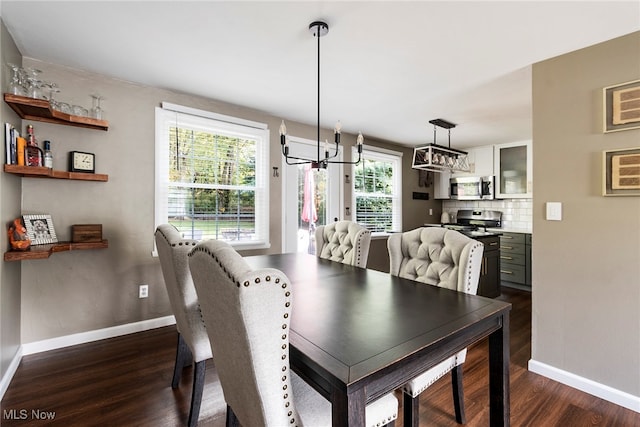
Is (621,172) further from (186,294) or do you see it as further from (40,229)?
(40,229)

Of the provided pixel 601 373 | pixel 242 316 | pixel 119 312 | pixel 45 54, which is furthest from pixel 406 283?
pixel 45 54

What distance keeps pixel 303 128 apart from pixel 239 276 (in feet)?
11.2

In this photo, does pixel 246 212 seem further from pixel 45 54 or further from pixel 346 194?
pixel 45 54

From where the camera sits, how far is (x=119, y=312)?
9.05ft

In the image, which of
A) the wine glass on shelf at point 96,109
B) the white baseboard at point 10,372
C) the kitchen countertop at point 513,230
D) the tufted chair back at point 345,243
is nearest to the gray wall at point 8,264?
the white baseboard at point 10,372

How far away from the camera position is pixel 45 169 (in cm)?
Result: 217

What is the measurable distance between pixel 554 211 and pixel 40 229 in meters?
3.83

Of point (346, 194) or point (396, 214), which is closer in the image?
point (346, 194)

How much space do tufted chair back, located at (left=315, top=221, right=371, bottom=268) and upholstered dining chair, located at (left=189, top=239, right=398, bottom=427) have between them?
1419 millimetres

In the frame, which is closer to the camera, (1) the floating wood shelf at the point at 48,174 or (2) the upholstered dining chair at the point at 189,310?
(2) the upholstered dining chair at the point at 189,310

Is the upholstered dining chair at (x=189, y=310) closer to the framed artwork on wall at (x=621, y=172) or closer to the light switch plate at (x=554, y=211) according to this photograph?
the light switch plate at (x=554, y=211)

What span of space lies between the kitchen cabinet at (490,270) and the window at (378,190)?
1556 mm

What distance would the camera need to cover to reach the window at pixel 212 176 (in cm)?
299

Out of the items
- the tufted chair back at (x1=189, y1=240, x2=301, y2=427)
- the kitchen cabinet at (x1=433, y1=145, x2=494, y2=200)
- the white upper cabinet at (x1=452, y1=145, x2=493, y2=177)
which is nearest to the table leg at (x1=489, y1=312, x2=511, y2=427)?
the tufted chair back at (x1=189, y1=240, x2=301, y2=427)
